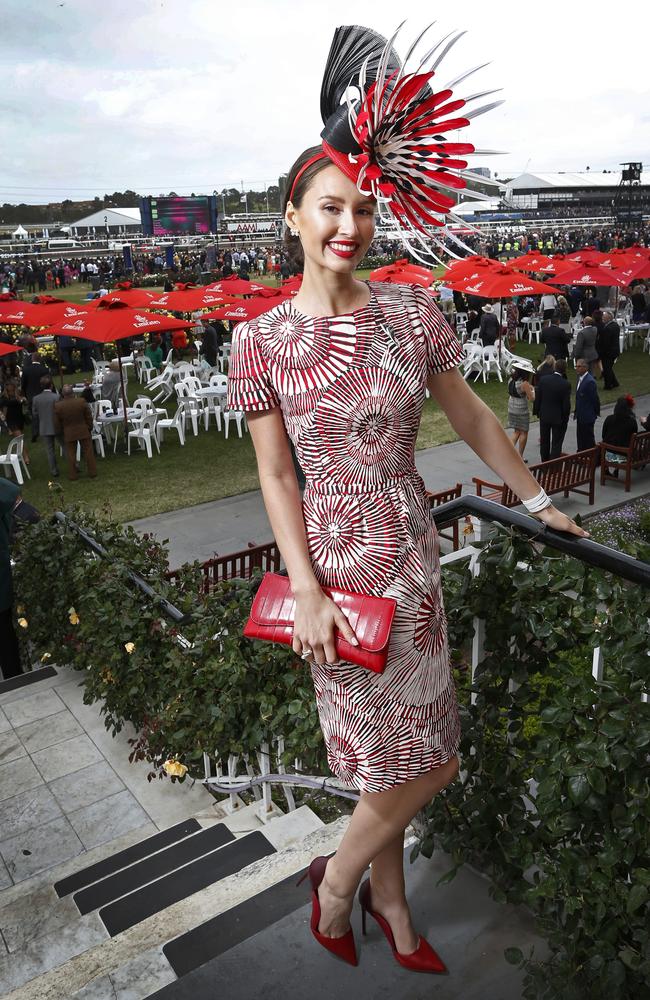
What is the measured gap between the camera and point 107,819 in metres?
4.14

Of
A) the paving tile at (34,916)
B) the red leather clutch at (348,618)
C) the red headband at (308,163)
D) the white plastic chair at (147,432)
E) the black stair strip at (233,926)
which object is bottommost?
the white plastic chair at (147,432)

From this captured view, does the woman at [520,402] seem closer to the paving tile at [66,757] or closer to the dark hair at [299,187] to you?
the paving tile at [66,757]

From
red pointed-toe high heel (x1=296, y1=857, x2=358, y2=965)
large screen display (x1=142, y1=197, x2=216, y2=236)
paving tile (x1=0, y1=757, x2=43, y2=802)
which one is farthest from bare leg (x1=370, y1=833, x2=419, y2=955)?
large screen display (x1=142, y1=197, x2=216, y2=236)

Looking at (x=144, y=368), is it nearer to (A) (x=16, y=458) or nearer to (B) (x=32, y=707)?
(A) (x=16, y=458)

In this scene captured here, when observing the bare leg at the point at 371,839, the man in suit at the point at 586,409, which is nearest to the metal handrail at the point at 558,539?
the bare leg at the point at 371,839

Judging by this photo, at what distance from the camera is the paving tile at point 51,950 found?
295cm

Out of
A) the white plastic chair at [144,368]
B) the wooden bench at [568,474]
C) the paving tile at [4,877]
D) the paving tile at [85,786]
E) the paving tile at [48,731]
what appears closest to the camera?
the paving tile at [4,877]

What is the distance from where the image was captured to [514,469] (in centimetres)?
202

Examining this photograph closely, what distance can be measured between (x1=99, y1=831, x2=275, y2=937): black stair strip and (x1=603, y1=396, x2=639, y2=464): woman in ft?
27.7

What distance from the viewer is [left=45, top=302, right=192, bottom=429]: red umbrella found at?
11.8 metres

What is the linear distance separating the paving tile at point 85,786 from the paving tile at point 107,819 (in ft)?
0.18

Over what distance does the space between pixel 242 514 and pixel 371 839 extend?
8.38 metres

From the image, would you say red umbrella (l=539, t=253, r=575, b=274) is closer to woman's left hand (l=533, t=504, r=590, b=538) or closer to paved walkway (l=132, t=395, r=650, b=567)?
paved walkway (l=132, t=395, r=650, b=567)

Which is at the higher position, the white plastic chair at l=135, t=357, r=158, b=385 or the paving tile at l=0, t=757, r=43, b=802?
the paving tile at l=0, t=757, r=43, b=802
